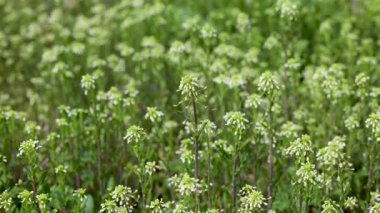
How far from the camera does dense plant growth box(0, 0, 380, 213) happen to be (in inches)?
194

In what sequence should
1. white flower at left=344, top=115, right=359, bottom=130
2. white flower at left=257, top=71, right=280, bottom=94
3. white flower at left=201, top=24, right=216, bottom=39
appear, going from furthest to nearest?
white flower at left=201, top=24, right=216, bottom=39 → white flower at left=344, top=115, right=359, bottom=130 → white flower at left=257, top=71, right=280, bottom=94

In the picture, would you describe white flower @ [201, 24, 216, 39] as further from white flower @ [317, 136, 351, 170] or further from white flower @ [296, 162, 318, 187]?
white flower @ [296, 162, 318, 187]

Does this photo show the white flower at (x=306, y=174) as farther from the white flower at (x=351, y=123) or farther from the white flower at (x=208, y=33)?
the white flower at (x=208, y=33)

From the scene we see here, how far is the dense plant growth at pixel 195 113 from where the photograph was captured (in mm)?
4918

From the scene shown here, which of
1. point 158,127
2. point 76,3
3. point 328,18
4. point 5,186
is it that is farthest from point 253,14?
point 5,186

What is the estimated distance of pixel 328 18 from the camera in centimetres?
830

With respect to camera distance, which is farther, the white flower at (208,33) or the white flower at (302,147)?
the white flower at (208,33)

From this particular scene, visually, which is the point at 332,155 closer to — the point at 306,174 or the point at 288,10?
the point at 306,174

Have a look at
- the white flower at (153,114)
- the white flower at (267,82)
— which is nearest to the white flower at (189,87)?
the white flower at (267,82)

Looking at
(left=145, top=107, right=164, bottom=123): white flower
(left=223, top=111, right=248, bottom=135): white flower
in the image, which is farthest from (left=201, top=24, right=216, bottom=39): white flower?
(left=223, top=111, right=248, bottom=135): white flower

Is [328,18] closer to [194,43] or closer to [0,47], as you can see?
[194,43]

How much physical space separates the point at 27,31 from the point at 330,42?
435cm

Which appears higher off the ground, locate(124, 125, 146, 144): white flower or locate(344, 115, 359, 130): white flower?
locate(344, 115, 359, 130): white flower

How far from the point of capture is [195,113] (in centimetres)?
463
